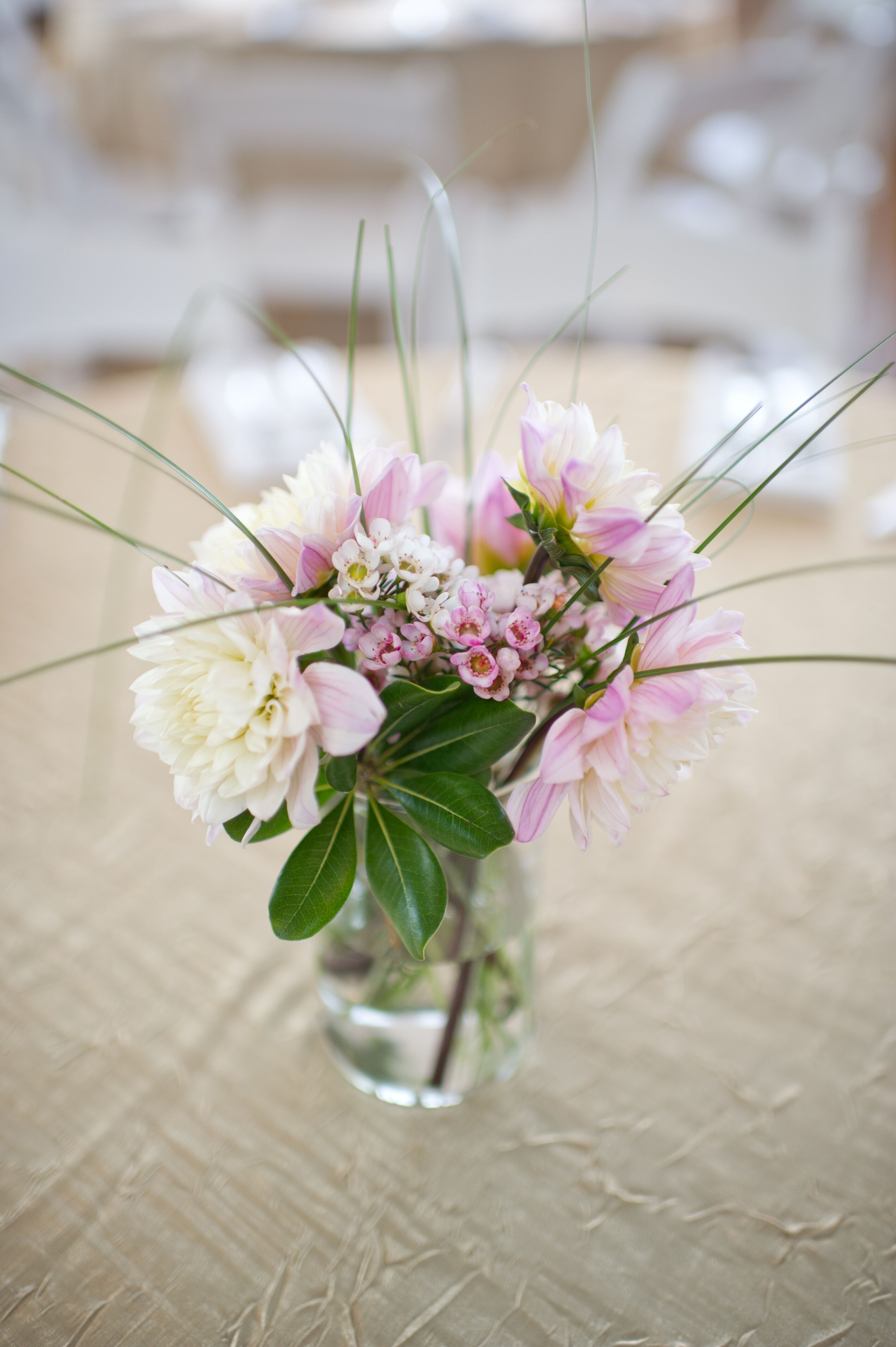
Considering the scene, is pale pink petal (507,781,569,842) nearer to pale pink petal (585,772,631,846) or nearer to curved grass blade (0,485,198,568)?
pale pink petal (585,772,631,846)

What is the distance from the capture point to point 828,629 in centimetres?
88

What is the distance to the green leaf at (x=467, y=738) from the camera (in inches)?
15.1

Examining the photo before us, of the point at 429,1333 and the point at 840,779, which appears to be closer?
the point at 429,1333

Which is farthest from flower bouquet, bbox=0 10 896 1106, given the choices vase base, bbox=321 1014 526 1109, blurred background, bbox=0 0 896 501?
blurred background, bbox=0 0 896 501

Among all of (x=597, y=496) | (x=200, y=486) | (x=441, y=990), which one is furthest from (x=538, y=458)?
(x=441, y=990)

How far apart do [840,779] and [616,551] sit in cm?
51

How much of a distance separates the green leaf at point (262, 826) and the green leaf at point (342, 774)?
0.02m

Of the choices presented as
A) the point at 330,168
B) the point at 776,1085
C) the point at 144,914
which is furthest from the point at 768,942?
the point at 330,168

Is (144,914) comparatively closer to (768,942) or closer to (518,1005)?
(518,1005)

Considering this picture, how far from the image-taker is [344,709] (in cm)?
34

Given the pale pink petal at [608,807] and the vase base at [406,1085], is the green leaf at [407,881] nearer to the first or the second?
the pale pink petal at [608,807]

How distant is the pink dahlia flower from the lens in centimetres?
35

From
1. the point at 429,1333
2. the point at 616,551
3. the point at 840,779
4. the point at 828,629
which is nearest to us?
the point at 616,551

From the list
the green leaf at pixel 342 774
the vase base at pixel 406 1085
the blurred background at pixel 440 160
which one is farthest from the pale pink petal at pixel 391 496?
the blurred background at pixel 440 160
